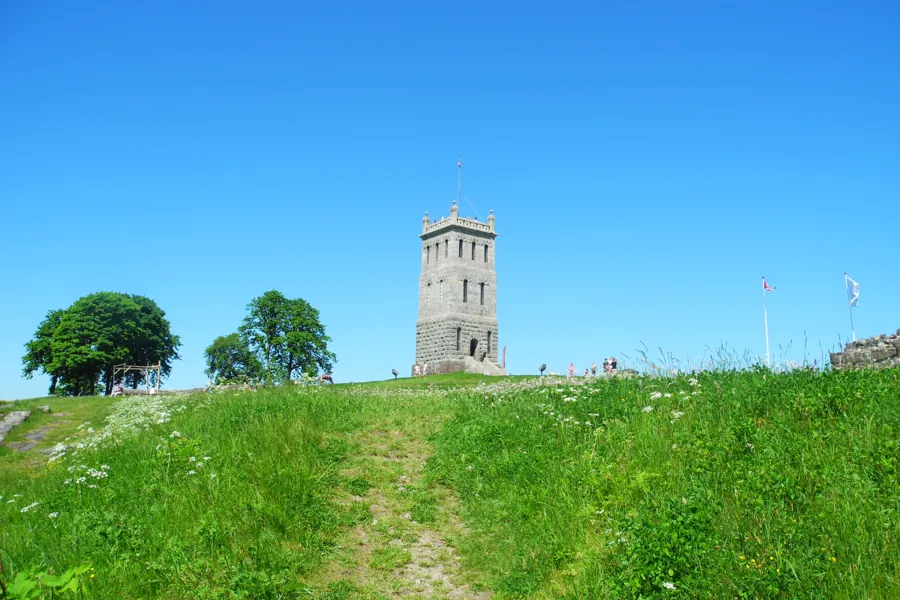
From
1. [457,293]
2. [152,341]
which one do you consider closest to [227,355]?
[152,341]

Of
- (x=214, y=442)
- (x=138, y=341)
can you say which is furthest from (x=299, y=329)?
(x=214, y=442)

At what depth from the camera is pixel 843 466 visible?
297 inches

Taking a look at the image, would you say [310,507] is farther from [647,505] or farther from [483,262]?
[483,262]

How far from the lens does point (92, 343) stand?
2370 inches

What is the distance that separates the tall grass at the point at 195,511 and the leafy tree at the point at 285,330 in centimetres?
5317

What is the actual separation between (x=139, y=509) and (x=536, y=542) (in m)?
5.21

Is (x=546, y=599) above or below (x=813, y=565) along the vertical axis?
below

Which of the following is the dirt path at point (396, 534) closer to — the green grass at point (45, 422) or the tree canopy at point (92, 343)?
the green grass at point (45, 422)

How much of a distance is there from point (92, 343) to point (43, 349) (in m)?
5.36

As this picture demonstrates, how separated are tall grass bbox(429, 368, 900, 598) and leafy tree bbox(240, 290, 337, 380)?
5476 cm

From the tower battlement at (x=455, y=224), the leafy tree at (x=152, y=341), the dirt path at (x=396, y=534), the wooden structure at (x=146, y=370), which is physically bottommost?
the dirt path at (x=396, y=534)

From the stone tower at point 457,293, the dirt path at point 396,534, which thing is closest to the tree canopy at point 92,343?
the stone tower at point 457,293

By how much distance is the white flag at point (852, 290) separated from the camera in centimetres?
2573

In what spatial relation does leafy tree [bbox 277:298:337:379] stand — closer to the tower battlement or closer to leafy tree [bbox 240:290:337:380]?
leafy tree [bbox 240:290:337:380]
